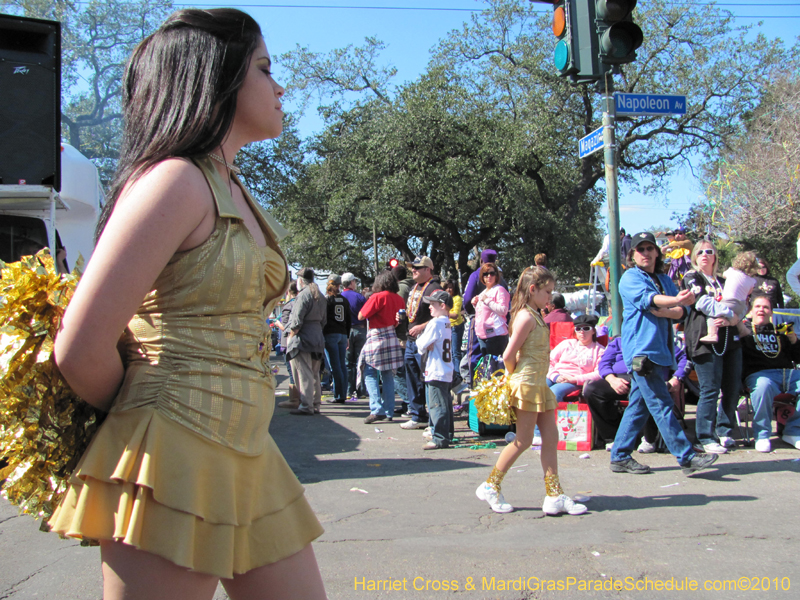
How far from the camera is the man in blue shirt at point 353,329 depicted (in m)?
10.5

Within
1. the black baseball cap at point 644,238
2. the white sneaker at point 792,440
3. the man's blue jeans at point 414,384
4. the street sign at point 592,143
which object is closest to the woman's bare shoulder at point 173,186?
the black baseball cap at point 644,238

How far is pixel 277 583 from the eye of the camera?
55.8 inches

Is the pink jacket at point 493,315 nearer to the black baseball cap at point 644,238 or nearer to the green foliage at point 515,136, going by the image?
the black baseball cap at point 644,238

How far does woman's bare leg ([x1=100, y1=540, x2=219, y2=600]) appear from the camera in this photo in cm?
124

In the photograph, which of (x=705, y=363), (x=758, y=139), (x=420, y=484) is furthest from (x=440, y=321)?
(x=758, y=139)

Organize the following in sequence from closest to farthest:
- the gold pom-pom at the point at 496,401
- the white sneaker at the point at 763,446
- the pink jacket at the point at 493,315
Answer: the gold pom-pom at the point at 496,401 → the white sneaker at the point at 763,446 → the pink jacket at the point at 493,315

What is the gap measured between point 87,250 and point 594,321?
23.4 feet

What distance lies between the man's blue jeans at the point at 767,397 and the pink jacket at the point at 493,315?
286 centimetres

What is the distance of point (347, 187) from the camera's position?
25.4 m

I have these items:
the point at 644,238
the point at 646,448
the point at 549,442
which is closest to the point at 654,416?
the point at 646,448

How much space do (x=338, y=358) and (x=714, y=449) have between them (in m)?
5.63

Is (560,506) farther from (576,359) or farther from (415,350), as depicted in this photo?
(415,350)

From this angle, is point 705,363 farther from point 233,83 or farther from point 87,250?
point 87,250

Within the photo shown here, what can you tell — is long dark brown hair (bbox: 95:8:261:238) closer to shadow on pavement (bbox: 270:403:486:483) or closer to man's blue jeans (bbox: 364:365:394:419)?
shadow on pavement (bbox: 270:403:486:483)
